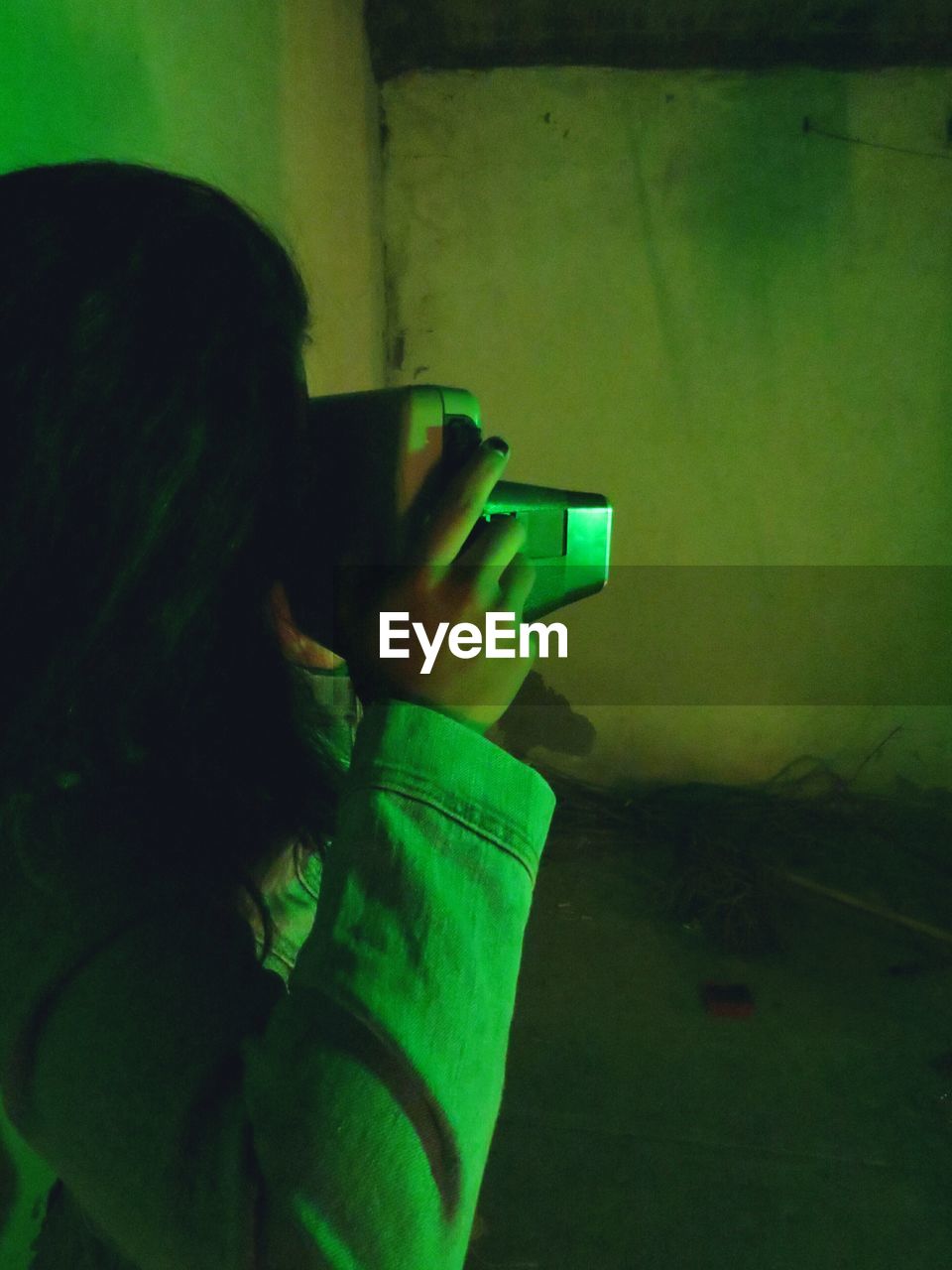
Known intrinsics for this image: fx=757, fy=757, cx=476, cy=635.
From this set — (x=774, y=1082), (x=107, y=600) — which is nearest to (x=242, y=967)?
(x=107, y=600)

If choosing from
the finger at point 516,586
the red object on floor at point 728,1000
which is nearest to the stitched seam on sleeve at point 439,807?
the finger at point 516,586

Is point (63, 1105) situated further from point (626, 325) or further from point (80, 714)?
point (626, 325)

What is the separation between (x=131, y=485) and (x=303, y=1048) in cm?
28

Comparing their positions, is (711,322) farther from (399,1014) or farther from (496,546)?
(399,1014)

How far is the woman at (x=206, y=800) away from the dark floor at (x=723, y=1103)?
841 mm

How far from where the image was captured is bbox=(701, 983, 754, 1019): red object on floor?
4.77 ft

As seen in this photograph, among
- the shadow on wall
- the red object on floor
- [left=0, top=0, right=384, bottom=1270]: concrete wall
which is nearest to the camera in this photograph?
[left=0, top=0, right=384, bottom=1270]: concrete wall

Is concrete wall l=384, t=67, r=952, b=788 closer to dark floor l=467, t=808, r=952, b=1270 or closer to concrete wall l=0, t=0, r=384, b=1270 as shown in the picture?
concrete wall l=0, t=0, r=384, b=1270

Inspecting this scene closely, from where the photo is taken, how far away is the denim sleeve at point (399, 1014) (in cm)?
32

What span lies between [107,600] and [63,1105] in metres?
0.24

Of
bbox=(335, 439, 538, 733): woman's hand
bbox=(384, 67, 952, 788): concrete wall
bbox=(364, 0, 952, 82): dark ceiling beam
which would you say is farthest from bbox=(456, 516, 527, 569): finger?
bbox=(364, 0, 952, 82): dark ceiling beam

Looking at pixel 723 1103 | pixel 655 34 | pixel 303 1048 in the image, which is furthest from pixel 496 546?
pixel 655 34

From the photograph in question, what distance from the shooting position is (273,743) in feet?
1.69

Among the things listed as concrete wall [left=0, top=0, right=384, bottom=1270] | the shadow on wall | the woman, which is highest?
concrete wall [left=0, top=0, right=384, bottom=1270]
